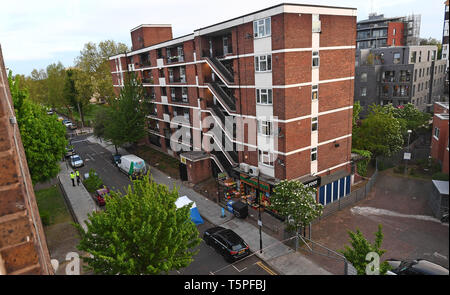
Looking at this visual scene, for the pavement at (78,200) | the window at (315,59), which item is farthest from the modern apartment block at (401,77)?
the pavement at (78,200)

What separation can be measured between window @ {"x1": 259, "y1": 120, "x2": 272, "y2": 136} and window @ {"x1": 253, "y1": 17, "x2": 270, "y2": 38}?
6883mm

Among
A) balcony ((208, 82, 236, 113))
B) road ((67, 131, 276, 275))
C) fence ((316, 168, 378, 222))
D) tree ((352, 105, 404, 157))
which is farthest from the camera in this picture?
tree ((352, 105, 404, 157))

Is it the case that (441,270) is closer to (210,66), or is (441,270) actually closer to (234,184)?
(234,184)

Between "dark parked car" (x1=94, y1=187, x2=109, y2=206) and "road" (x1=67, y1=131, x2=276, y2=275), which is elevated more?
"dark parked car" (x1=94, y1=187, x2=109, y2=206)

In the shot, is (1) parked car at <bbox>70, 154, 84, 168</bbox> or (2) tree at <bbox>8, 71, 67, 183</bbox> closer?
(2) tree at <bbox>8, 71, 67, 183</bbox>

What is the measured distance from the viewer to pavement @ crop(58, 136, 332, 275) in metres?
18.7

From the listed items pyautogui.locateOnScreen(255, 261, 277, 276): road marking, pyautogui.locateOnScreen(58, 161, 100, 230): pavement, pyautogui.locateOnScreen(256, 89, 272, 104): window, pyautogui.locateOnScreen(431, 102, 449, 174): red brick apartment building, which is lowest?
pyautogui.locateOnScreen(255, 261, 277, 276): road marking

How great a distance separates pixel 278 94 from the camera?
2261 cm

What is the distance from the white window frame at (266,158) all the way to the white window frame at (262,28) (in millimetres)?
9529

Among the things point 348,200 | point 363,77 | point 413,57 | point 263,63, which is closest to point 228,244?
point 348,200

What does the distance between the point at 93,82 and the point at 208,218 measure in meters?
52.0

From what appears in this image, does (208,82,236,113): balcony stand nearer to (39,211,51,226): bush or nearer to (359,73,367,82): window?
(39,211,51,226): bush

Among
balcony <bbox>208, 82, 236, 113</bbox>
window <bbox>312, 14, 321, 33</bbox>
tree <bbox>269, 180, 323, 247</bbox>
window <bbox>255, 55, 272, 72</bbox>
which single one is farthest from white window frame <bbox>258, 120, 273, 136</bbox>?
window <bbox>312, 14, 321, 33</bbox>

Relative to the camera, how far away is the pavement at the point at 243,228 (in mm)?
18656
